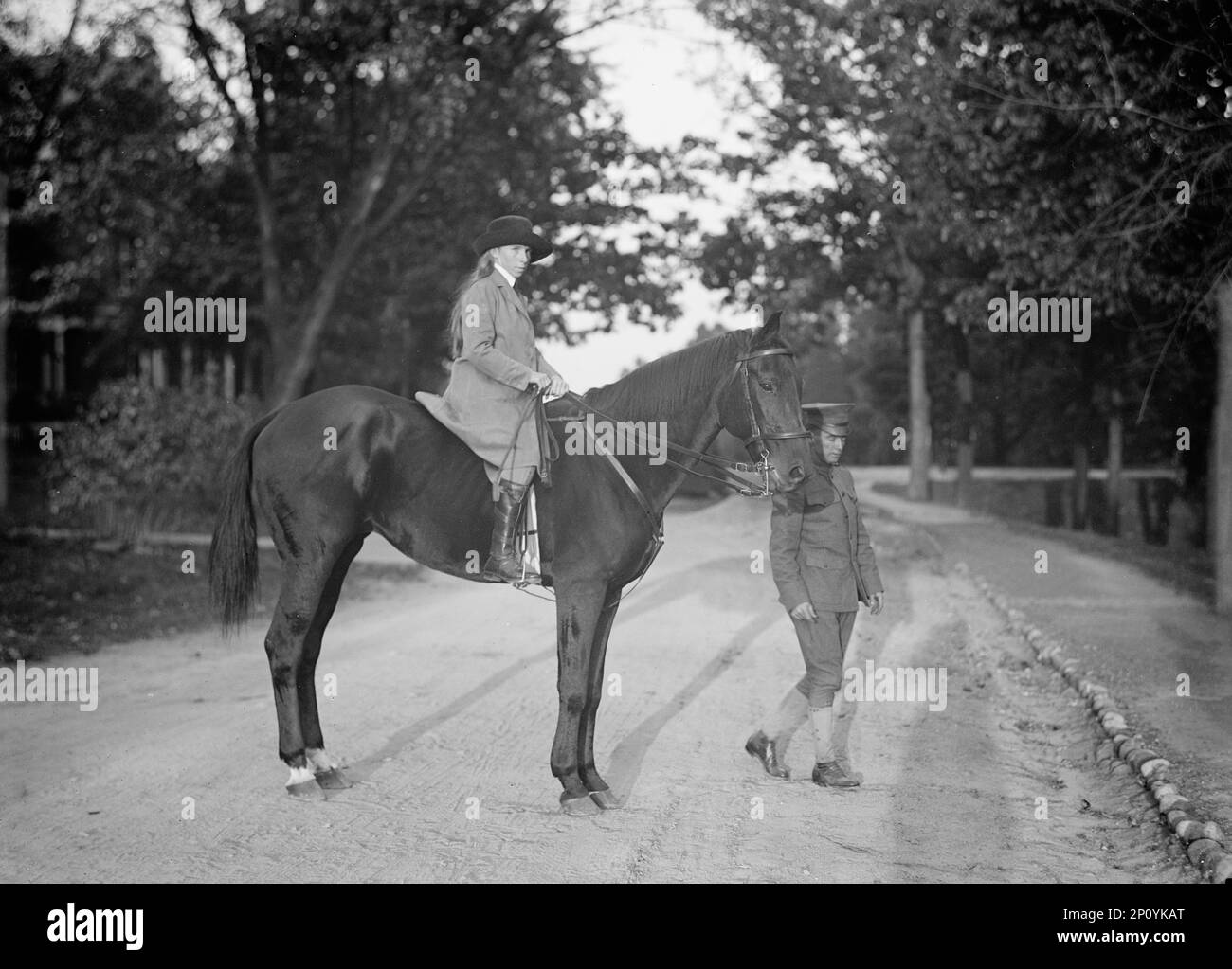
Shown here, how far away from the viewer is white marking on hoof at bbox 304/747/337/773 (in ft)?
21.1

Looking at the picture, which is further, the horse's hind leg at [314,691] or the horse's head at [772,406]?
the horse's hind leg at [314,691]

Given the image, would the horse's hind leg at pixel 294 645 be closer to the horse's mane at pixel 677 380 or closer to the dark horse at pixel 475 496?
the dark horse at pixel 475 496

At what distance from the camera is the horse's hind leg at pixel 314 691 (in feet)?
21.1

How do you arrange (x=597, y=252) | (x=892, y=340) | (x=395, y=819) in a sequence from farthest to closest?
(x=892, y=340) → (x=597, y=252) → (x=395, y=819)

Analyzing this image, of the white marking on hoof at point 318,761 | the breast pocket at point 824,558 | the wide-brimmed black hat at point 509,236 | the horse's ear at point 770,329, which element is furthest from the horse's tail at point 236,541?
the breast pocket at point 824,558

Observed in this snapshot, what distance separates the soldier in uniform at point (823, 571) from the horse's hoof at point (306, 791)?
264 centimetres

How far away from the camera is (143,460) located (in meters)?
19.1

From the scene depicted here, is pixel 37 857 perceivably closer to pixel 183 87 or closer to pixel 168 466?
pixel 168 466

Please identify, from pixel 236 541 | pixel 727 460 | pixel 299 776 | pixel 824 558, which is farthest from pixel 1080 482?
pixel 299 776

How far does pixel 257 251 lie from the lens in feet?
78.5

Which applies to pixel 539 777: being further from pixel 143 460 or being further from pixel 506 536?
pixel 143 460

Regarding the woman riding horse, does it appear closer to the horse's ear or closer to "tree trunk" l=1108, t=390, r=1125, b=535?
the horse's ear

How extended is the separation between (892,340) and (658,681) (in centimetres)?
5187
